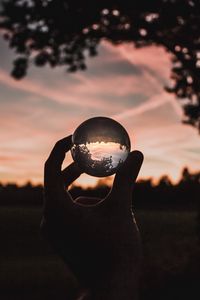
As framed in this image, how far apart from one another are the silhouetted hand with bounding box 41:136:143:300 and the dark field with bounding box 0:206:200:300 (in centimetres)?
959

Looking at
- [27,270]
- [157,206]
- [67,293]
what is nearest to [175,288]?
[67,293]

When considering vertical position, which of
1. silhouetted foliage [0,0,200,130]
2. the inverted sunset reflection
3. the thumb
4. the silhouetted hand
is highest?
silhouetted foliage [0,0,200,130]

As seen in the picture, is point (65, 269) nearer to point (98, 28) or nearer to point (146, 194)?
point (98, 28)

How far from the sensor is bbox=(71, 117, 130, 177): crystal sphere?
2764mm

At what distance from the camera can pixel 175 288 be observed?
12102mm

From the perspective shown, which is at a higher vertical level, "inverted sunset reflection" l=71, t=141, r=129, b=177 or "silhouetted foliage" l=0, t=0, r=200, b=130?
"silhouetted foliage" l=0, t=0, r=200, b=130

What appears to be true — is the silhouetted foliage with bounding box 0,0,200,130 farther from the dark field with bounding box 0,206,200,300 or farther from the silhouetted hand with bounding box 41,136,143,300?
the silhouetted hand with bounding box 41,136,143,300

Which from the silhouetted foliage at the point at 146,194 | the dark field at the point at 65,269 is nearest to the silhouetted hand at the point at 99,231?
the dark field at the point at 65,269

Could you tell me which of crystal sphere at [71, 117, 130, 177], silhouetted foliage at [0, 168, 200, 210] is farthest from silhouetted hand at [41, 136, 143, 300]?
silhouetted foliage at [0, 168, 200, 210]

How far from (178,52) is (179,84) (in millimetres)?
1464

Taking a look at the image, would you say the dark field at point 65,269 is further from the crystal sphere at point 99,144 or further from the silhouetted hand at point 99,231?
the silhouetted hand at point 99,231

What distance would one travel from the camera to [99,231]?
2238 millimetres

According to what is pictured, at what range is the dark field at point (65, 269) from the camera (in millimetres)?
12164

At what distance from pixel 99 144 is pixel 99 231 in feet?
2.22
